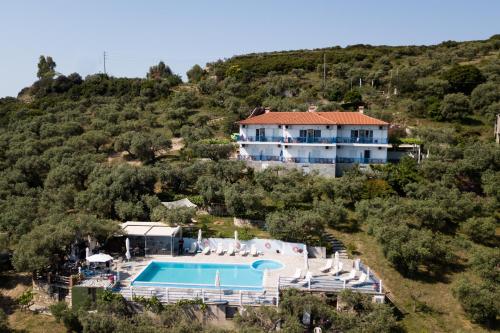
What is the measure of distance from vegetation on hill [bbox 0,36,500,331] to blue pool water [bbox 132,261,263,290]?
11.9 feet

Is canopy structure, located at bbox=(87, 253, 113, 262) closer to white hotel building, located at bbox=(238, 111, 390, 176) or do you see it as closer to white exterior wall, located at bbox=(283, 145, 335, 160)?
white hotel building, located at bbox=(238, 111, 390, 176)

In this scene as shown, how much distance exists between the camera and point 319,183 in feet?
112

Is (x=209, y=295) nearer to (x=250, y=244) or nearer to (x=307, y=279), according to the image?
(x=307, y=279)

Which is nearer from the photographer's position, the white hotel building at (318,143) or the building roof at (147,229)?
the building roof at (147,229)

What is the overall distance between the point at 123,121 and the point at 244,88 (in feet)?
85.8

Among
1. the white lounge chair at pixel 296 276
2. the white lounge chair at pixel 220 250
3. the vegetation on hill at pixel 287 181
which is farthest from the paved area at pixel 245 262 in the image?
the vegetation on hill at pixel 287 181

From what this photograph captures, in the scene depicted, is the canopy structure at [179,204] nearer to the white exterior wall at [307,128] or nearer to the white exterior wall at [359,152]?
the white exterior wall at [307,128]

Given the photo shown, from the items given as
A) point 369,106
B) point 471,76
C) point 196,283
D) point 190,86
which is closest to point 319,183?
point 196,283

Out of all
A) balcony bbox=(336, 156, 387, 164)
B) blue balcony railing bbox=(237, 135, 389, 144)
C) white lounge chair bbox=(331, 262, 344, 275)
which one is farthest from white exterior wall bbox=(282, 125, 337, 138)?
white lounge chair bbox=(331, 262, 344, 275)

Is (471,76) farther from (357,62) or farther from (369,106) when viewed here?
(357,62)

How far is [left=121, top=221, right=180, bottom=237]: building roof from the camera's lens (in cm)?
2709

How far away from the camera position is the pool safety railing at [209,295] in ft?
69.5

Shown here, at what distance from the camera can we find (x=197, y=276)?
81.3 ft

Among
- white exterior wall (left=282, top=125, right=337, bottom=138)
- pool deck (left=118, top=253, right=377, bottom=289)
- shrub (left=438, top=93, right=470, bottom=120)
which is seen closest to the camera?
pool deck (left=118, top=253, right=377, bottom=289)
